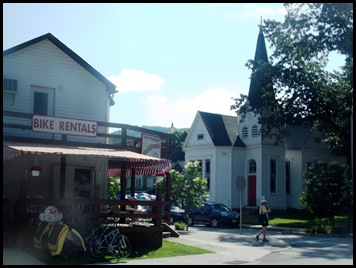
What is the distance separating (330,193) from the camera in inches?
952

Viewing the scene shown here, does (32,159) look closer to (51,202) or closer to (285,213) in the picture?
(51,202)

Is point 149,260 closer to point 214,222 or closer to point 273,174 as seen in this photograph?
point 214,222

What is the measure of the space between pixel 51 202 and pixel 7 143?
2999 mm

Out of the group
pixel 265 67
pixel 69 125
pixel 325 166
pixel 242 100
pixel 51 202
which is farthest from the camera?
pixel 242 100

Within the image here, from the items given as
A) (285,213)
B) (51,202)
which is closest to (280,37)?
(285,213)

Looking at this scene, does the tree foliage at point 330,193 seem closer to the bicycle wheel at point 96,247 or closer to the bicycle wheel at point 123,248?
the bicycle wheel at point 123,248

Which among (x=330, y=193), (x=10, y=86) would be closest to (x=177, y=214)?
(x=330, y=193)

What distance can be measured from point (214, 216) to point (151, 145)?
38.7 feet

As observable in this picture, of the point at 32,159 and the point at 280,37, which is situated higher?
the point at 280,37

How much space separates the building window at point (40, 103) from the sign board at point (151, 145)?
4.18 m

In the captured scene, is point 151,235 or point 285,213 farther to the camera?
point 285,213

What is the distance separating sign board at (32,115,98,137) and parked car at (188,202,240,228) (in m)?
14.5

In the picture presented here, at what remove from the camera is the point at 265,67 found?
1213 inches

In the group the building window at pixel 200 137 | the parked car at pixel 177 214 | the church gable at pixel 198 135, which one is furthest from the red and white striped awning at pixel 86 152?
the building window at pixel 200 137
